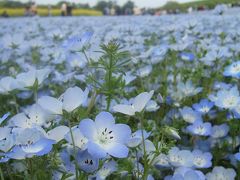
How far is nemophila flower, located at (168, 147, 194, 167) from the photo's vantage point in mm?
1308

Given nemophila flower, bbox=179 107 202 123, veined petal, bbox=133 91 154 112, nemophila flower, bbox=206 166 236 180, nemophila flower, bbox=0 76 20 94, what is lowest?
nemophila flower, bbox=206 166 236 180

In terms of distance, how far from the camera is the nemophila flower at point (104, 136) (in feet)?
2.98

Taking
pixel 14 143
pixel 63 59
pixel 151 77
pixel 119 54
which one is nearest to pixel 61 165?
pixel 14 143

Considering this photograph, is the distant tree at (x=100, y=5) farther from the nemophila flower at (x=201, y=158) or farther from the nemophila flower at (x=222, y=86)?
the nemophila flower at (x=201, y=158)

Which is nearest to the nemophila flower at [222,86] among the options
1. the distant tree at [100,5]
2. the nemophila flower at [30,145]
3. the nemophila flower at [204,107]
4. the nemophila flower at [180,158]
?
the nemophila flower at [204,107]

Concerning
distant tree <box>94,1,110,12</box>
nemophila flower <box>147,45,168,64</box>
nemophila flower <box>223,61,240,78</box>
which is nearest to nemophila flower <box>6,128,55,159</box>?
nemophila flower <box>223,61,240,78</box>

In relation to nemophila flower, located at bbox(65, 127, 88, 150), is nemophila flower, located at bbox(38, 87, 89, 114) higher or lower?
higher

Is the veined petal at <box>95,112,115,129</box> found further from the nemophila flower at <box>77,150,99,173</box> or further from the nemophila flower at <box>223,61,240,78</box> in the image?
the nemophila flower at <box>223,61,240,78</box>

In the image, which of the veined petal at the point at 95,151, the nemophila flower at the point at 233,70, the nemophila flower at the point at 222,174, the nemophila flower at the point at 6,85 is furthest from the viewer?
the nemophila flower at the point at 233,70

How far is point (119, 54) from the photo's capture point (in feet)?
3.79

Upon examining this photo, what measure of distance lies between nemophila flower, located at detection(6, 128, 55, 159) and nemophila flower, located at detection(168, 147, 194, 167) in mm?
479

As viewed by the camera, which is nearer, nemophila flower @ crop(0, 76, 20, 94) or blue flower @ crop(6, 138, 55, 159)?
blue flower @ crop(6, 138, 55, 159)

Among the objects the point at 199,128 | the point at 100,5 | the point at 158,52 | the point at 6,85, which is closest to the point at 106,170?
the point at 6,85

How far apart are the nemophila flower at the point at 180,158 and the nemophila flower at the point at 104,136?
13.4 inches
